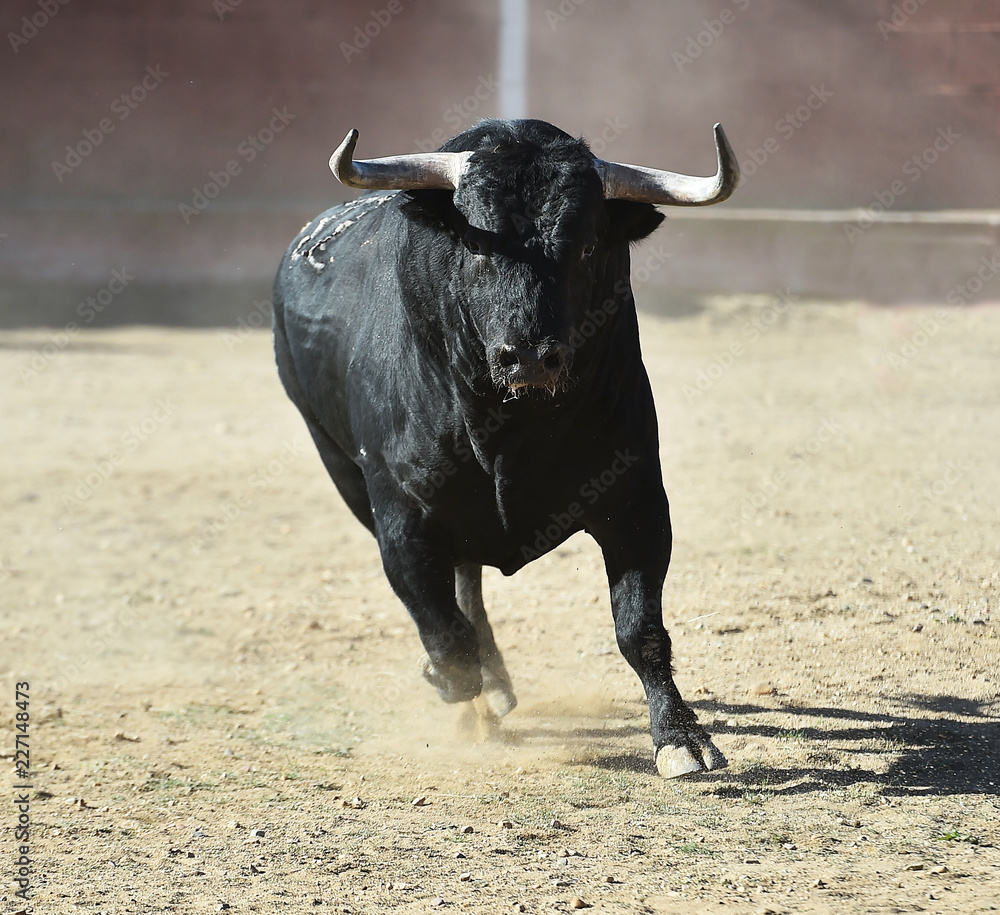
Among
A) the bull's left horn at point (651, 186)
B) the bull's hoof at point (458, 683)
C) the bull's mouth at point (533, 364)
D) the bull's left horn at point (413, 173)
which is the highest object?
the bull's left horn at point (413, 173)

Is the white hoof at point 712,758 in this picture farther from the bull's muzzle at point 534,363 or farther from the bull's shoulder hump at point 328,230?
the bull's shoulder hump at point 328,230

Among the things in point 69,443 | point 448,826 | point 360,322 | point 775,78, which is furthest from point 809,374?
point 448,826

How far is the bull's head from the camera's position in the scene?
11.1 ft

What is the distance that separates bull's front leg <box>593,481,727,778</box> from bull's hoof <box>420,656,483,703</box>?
587 mm

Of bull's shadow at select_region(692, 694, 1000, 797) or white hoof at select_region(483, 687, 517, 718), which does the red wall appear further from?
bull's shadow at select_region(692, 694, 1000, 797)

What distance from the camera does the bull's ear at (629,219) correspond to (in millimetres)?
3826

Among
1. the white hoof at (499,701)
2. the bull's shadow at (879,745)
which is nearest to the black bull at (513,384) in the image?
the bull's shadow at (879,745)

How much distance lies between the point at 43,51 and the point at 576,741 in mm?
11510

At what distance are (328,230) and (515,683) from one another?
6.60 ft

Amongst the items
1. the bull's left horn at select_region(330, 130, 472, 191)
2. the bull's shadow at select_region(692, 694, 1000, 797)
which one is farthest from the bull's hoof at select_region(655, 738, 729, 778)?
the bull's left horn at select_region(330, 130, 472, 191)

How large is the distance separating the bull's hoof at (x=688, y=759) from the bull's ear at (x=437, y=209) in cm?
160

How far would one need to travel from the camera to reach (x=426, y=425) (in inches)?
160

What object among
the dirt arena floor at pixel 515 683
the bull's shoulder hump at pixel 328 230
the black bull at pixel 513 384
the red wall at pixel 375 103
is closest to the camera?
the dirt arena floor at pixel 515 683

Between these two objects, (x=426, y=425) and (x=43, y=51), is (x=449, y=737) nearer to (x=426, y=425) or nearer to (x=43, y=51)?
(x=426, y=425)
